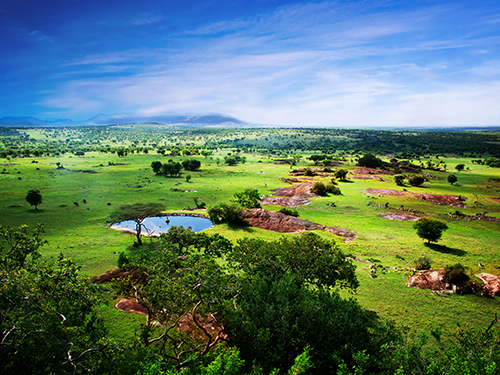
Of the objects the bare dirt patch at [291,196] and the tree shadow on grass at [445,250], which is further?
the bare dirt patch at [291,196]

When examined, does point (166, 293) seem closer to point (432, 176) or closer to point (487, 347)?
point (487, 347)

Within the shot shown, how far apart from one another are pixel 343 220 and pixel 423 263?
70.4ft

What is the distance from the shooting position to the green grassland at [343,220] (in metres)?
23.4

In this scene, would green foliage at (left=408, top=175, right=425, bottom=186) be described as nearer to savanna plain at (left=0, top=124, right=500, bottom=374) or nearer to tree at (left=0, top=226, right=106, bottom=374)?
savanna plain at (left=0, top=124, right=500, bottom=374)

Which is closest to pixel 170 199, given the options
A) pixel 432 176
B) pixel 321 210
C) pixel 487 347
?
pixel 321 210

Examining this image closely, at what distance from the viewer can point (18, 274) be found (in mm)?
11531

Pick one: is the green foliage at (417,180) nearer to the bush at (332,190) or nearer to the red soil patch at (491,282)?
the bush at (332,190)

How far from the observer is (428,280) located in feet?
86.5

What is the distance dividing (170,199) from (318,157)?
10446 cm

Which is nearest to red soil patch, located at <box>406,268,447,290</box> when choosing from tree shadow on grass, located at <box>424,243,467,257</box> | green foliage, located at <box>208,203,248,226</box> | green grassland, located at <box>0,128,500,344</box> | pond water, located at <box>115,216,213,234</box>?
green grassland, located at <box>0,128,500,344</box>

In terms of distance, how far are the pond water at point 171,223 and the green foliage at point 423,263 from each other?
1309 inches

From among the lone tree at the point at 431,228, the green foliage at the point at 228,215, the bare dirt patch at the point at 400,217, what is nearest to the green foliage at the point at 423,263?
the lone tree at the point at 431,228

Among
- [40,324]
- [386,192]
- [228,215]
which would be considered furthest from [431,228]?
[40,324]

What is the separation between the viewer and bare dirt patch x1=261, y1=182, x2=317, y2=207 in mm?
67350
